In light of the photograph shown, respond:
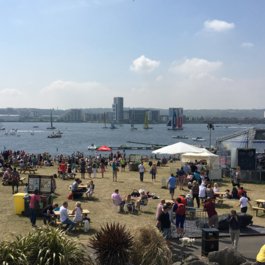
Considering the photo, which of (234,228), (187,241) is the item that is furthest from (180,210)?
(234,228)

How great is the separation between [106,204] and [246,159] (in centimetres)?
1288

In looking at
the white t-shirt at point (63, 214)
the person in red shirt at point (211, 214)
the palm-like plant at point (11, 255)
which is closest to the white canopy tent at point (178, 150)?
the person in red shirt at point (211, 214)

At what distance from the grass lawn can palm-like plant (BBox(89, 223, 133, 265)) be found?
2.40m

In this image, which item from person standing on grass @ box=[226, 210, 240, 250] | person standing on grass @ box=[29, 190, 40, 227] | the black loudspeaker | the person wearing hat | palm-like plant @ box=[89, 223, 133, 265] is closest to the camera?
palm-like plant @ box=[89, 223, 133, 265]

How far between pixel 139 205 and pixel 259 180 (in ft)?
38.8

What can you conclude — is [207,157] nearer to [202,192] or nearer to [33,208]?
[202,192]

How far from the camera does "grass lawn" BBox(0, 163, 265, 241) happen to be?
16128 mm

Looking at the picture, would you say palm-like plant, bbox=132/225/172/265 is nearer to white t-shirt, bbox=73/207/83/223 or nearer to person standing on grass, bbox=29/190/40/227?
white t-shirt, bbox=73/207/83/223

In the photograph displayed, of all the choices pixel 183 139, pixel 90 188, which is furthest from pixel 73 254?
pixel 183 139

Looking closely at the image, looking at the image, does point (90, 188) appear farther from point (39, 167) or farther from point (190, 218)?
point (39, 167)

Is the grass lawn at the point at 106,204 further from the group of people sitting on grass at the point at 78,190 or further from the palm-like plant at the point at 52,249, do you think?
the palm-like plant at the point at 52,249

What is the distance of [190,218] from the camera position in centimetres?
1714

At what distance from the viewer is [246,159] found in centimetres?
2928

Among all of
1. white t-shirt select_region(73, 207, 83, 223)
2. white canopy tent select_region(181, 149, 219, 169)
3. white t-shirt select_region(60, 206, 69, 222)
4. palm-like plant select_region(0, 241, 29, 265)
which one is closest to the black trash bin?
white t-shirt select_region(73, 207, 83, 223)
